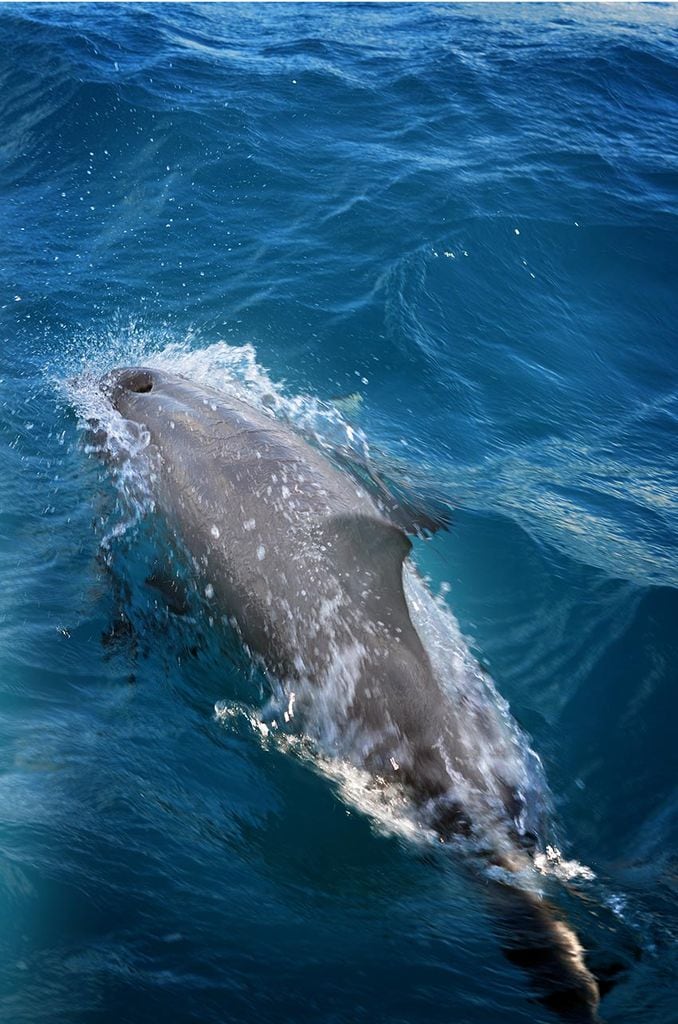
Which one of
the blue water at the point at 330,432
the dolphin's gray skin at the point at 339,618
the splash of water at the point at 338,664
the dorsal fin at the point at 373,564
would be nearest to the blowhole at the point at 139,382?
the splash of water at the point at 338,664

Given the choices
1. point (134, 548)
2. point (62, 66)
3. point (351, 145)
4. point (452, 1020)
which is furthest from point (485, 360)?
point (62, 66)

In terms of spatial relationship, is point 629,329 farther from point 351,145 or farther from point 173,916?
point 173,916

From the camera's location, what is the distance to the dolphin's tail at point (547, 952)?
479 centimetres

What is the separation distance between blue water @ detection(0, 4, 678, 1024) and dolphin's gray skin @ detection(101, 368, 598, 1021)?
11.1 inches

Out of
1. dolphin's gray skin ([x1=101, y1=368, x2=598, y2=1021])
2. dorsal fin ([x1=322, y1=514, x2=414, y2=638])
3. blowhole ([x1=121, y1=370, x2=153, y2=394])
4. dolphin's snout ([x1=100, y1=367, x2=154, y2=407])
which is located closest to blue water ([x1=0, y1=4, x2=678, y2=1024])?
dolphin's gray skin ([x1=101, y1=368, x2=598, y2=1021])

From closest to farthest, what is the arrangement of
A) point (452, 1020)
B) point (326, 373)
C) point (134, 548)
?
point (452, 1020)
point (134, 548)
point (326, 373)

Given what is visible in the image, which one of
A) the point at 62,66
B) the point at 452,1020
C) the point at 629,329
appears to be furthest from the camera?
the point at 62,66

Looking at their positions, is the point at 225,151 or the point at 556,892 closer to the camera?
the point at 556,892

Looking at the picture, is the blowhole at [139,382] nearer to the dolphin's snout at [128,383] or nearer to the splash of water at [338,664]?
the dolphin's snout at [128,383]

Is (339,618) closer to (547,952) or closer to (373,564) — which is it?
(373,564)

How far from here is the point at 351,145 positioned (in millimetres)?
17953

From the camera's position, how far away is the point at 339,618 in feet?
21.2

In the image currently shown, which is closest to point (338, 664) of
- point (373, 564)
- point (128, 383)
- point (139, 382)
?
point (373, 564)

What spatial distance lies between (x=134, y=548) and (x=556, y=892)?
4795 millimetres
